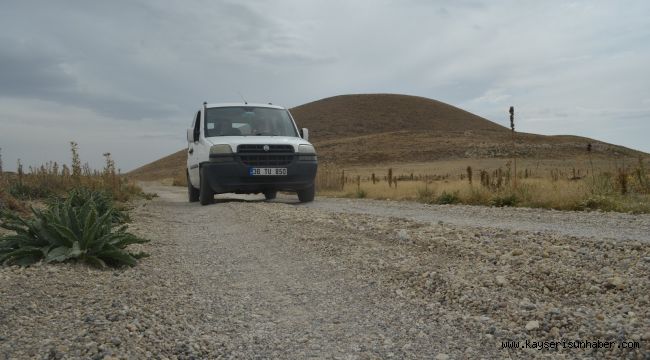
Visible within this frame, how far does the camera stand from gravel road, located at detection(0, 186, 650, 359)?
2824 millimetres

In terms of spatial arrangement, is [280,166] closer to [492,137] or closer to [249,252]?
[249,252]

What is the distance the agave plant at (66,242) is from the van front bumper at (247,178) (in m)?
5.98

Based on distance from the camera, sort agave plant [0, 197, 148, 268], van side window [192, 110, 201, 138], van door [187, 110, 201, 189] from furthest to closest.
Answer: van side window [192, 110, 201, 138], van door [187, 110, 201, 189], agave plant [0, 197, 148, 268]

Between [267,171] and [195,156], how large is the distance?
2070 mm

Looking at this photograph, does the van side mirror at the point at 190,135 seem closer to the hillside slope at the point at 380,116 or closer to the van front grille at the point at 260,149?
the van front grille at the point at 260,149

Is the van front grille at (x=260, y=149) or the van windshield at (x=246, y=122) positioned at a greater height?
the van windshield at (x=246, y=122)

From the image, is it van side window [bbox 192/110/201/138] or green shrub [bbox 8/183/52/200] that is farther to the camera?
van side window [bbox 192/110/201/138]

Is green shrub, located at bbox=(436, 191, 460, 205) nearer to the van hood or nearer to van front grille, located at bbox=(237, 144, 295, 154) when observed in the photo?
the van hood

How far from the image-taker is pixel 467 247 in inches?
207

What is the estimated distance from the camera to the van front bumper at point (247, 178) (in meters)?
11.0

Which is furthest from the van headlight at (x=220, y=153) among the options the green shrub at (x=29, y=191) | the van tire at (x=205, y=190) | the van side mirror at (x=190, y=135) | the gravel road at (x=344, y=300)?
the gravel road at (x=344, y=300)

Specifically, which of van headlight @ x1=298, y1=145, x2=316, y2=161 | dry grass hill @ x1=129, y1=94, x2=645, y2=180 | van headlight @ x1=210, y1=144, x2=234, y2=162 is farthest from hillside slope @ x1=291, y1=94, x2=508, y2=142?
van headlight @ x1=210, y1=144, x2=234, y2=162

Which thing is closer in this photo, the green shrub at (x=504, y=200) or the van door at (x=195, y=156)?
the green shrub at (x=504, y=200)

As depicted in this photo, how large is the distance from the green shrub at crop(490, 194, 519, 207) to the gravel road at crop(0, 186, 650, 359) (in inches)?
202
